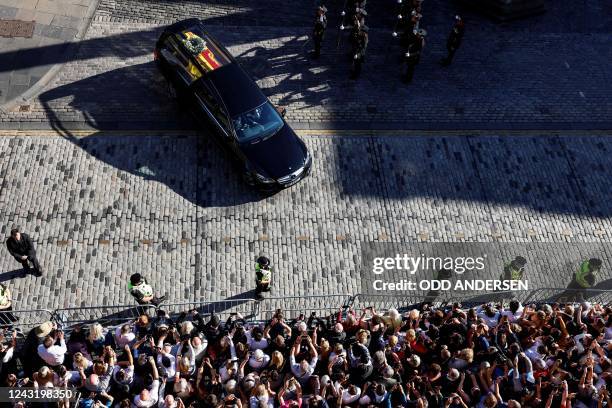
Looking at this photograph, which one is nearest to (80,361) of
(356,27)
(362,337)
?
(362,337)

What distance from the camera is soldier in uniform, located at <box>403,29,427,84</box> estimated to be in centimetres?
1553

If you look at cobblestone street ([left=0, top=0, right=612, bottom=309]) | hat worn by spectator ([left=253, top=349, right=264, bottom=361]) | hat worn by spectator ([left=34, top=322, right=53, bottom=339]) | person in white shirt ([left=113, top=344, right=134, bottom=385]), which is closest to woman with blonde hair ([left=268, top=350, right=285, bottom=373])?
hat worn by spectator ([left=253, top=349, right=264, bottom=361])

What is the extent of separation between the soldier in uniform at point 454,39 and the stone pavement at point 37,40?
1077 centimetres

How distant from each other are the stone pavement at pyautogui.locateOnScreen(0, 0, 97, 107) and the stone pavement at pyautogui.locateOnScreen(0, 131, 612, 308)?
2.05 m

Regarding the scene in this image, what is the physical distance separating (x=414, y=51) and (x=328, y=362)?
962cm

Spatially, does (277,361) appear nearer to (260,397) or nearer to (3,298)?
(260,397)

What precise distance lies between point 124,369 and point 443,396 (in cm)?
521

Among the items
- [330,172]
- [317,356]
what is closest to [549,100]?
[330,172]

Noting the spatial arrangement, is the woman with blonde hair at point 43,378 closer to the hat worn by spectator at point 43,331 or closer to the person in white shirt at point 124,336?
the hat worn by spectator at point 43,331

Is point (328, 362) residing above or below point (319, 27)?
below

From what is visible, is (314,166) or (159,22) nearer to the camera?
(314,166)

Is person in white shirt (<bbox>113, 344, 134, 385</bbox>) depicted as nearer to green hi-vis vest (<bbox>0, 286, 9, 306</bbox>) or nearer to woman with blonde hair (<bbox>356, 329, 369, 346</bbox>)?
green hi-vis vest (<bbox>0, 286, 9, 306</bbox>)

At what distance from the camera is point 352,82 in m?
16.3

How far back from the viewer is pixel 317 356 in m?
9.55
